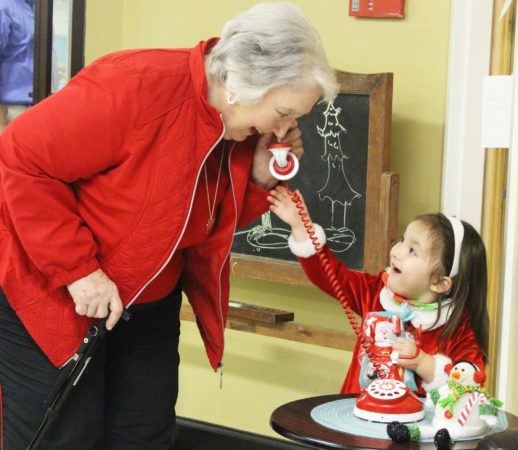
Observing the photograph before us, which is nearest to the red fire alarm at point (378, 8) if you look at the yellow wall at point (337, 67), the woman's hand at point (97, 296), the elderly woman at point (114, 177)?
the yellow wall at point (337, 67)

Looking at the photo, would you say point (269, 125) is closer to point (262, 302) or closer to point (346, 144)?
point (346, 144)

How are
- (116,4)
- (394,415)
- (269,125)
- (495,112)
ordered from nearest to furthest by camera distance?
(394,415) → (269,125) → (495,112) → (116,4)

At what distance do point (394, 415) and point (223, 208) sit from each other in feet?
1.95

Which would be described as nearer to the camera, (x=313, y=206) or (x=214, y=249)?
(x=214, y=249)

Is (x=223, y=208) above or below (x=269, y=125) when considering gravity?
below

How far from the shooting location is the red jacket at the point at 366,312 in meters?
1.98

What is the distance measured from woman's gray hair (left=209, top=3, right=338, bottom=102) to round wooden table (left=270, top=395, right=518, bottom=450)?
1.95 feet

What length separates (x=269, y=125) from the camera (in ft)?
5.90

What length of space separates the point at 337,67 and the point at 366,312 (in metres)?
1.32

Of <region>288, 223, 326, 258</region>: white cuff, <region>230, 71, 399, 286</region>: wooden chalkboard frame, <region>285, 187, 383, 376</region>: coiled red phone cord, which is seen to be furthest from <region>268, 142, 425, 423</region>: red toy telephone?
<region>230, 71, 399, 286</region>: wooden chalkboard frame

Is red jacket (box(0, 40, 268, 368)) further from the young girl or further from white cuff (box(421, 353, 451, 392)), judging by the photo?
white cuff (box(421, 353, 451, 392))

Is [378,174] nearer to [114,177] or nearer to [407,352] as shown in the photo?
[407,352]

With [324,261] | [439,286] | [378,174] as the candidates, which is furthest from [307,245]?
[378,174]

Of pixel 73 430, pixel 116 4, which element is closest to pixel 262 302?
pixel 116 4
